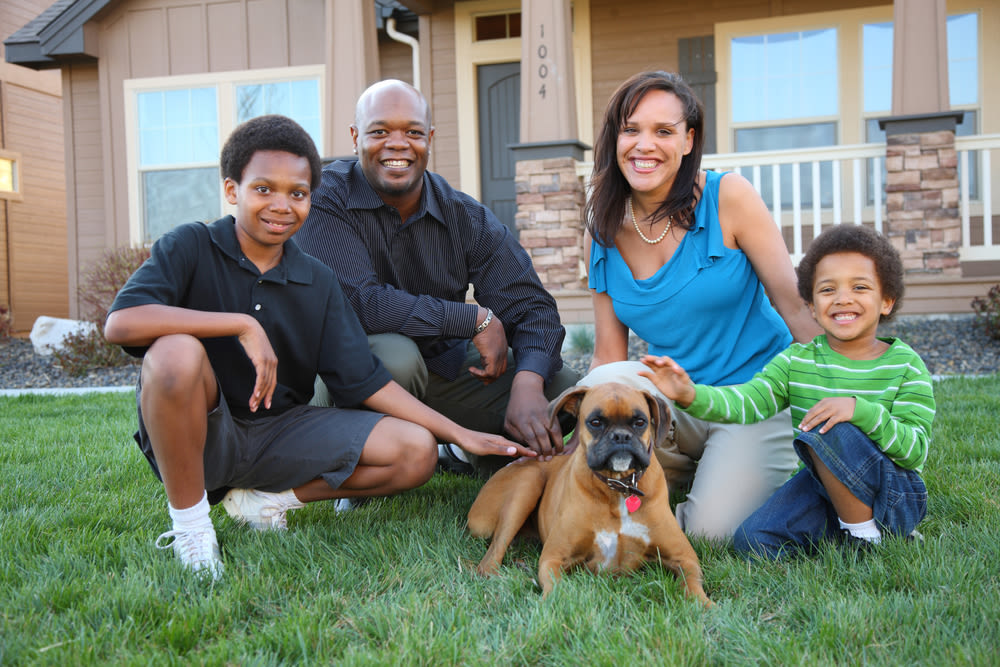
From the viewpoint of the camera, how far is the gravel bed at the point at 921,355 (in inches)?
296

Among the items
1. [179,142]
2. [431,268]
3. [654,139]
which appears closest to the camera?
[654,139]

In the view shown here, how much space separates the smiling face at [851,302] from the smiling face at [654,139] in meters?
0.82

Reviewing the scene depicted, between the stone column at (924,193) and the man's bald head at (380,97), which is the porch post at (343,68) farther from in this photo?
the man's bald head at (380,97)

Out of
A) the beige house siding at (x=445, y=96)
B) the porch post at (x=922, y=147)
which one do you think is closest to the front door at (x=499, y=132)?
the beige house siding at (x=445, y=96)

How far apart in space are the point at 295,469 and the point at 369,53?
7.92 meters

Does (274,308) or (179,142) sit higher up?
(179,142)

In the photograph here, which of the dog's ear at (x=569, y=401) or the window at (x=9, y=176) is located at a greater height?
the window at (x=9, y=176)

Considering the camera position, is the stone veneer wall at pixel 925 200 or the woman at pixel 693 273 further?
the stone veneer wall at pixel 925 200

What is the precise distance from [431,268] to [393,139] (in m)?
0.66

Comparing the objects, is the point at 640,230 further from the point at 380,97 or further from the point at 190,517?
the point at 190,517

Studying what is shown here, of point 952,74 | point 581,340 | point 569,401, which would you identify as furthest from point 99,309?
point 952,74

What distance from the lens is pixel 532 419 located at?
3.60m

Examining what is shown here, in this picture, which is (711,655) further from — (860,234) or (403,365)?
(403,365)

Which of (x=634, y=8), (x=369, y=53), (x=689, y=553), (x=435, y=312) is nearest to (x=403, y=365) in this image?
(x=435, y=312)
